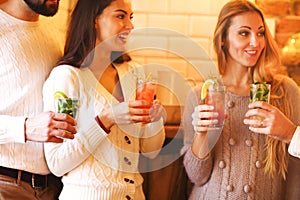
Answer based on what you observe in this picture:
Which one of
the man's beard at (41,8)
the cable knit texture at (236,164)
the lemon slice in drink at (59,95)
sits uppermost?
the man's beard at (41,8)

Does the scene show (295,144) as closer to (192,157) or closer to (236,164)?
(236,164)

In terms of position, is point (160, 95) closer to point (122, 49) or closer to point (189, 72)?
point (189, 72)

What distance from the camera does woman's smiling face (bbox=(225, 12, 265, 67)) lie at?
6.30ft

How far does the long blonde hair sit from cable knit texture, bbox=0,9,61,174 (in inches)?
25.5

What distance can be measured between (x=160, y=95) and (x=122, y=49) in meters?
0.51

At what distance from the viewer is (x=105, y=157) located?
1803mm

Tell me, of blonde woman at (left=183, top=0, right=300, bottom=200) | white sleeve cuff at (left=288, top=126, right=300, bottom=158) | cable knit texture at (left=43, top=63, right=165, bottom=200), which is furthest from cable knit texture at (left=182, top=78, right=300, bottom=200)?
cable knit texture at (left=43, top=63, right=165, bottom=200)

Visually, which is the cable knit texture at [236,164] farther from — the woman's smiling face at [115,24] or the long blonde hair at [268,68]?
the woman's smiling face at [115,24]

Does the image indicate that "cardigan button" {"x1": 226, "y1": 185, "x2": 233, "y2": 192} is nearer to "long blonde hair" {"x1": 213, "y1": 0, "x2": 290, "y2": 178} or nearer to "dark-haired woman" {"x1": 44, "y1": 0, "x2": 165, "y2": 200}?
"long blonde hair" {"x1": 213, "y1": 0, "x2": 290, "y2": 178}

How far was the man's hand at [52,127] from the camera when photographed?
1685mm

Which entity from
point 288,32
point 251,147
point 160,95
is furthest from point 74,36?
point 288,32

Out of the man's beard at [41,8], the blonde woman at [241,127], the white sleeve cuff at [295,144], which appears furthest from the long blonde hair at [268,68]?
the man's beard at [41,8]

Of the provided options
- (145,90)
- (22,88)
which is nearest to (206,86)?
(145,90)

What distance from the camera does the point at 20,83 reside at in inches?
74.2
